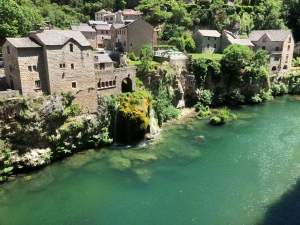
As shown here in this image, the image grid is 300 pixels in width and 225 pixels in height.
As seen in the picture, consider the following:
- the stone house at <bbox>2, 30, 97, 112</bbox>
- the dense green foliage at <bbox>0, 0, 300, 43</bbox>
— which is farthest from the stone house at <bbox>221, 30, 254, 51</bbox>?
the stone house at <bbox>2, 30, 97, 112</bbox>

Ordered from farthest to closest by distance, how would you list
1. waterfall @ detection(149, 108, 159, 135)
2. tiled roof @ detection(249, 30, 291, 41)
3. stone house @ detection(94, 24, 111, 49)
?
1. stone house @ detection(94, 24, 111, 49)
2. tiled roof @ detection(249, 30, 291, 41)
3. waterfall @ detection(149, 108, 159, 135)

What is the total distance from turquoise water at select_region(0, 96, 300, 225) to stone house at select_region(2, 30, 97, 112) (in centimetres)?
1025

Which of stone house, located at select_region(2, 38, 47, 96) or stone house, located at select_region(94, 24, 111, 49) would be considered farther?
stone house, located at select_region(94, 24, 111, 49)

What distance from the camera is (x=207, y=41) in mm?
71375

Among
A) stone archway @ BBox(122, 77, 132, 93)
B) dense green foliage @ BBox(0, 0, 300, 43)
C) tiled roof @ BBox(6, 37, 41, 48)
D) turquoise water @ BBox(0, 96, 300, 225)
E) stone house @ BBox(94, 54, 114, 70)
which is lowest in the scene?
turquoise water @ BBox(0, 96, 300, 225)

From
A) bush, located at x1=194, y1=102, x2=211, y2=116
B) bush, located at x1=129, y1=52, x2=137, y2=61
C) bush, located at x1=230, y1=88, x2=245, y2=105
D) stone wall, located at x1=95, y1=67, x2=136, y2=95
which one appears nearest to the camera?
stone wall, located at x1=95, y1=67, x2=136, y2=95

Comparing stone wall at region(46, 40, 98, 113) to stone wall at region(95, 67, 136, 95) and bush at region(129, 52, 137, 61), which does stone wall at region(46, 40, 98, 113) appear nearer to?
stone wall at region(95, 67, 136, 95)

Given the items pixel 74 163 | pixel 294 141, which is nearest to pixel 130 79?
pixel 74 163

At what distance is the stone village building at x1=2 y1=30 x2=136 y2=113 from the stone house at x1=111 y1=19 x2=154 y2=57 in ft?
69.8

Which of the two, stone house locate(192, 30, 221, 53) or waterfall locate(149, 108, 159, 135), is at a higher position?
stone house locate(192, 30, 221, 53)

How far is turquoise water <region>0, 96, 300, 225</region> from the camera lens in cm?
2641

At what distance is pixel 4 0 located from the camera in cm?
4562

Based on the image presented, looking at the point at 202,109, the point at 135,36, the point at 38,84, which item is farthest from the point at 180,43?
the point at 38,84

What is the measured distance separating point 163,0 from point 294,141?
68.3 m
